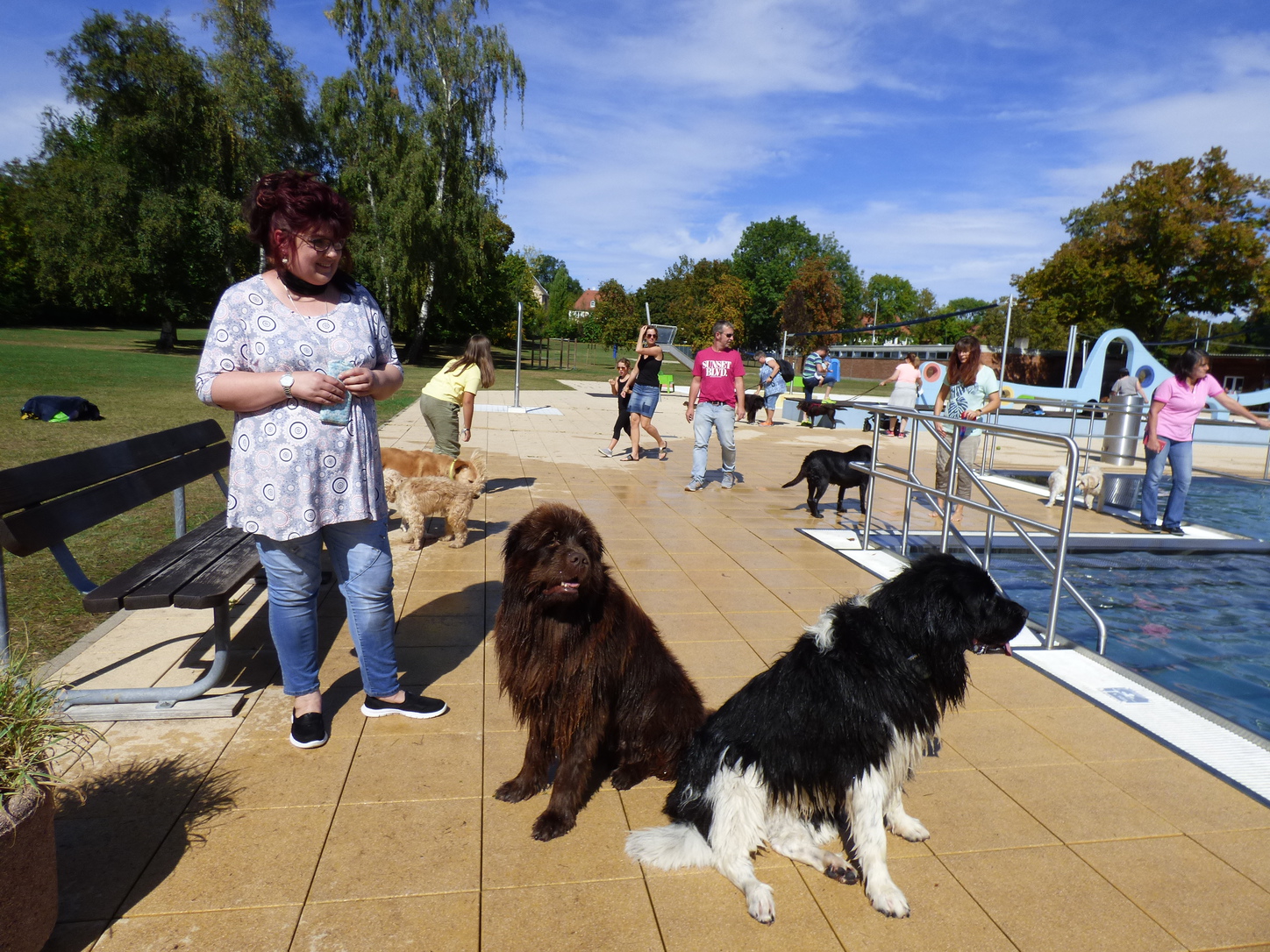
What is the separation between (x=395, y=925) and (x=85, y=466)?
8.72ft

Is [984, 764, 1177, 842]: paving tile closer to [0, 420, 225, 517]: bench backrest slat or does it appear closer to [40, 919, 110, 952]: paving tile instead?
[40, 919, 110, 952]: paving tile

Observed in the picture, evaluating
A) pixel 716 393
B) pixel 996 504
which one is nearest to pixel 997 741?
pixel 996 504

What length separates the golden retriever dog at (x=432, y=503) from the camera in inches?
249

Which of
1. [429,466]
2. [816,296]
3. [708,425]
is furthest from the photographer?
[816,296]

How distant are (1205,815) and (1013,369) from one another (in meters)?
47.4

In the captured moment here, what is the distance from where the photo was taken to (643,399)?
11234 mm

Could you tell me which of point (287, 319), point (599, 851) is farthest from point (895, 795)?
point (287, 319)

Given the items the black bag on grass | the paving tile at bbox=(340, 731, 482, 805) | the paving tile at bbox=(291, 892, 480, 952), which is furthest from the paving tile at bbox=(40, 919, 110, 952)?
the black bag on grass

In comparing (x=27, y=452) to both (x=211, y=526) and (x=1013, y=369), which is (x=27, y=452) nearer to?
(x=211, y=526)

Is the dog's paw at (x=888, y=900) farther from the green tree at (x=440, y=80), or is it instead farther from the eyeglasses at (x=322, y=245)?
the green tree at (x=440, y=80)

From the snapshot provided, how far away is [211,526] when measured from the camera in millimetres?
4387

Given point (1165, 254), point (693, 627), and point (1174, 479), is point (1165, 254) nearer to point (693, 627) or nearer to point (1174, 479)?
point (1174, 479)

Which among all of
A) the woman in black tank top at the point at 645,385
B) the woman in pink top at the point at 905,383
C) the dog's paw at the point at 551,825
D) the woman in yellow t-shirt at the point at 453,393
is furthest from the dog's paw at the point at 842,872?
the woman in pink top at the point at 905,383

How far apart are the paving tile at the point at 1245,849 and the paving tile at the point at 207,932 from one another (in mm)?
3159
